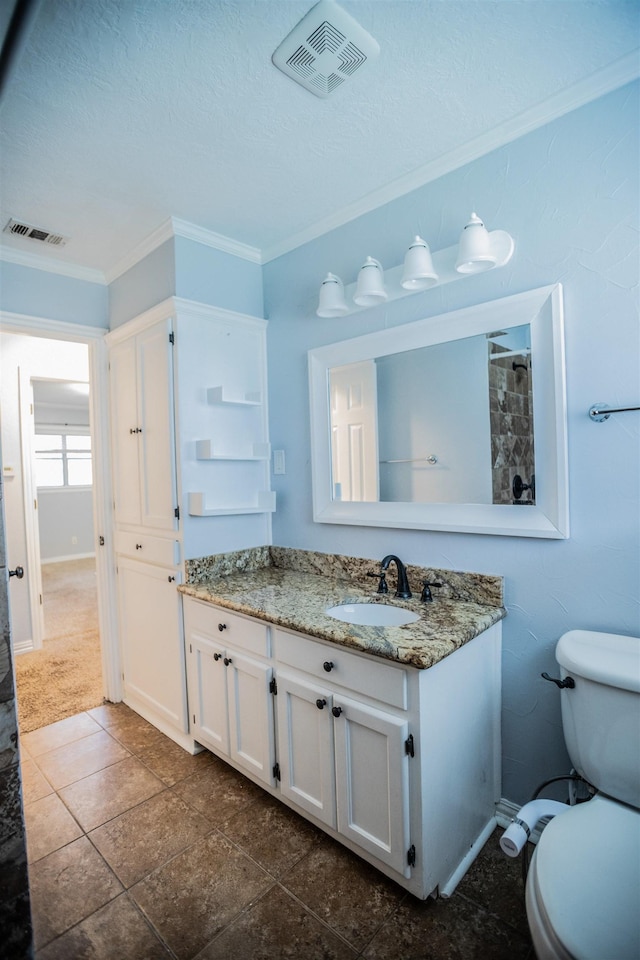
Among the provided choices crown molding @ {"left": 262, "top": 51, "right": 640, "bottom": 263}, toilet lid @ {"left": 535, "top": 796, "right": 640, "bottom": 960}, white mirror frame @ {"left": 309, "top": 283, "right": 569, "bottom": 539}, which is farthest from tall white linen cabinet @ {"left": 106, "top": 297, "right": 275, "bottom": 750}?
toilet lid @ {"left": 535, "top": 796, "right": 640, "bottom": 960}

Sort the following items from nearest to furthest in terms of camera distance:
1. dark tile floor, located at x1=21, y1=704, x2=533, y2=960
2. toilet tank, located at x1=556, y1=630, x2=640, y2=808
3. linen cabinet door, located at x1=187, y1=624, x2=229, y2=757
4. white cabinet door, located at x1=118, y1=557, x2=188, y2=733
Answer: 1. toilet tank, located at x1=556, y1=630, x2=640, y2=808
2. dark tile floor, located at x1=21, y1=704, x2=533, y2=960
3. linen cabinet door, located at x1=187, y1=624, x2=229, y2=757
4. white cabinet door, located at x1=118, y1=557, x2=188, y2=733

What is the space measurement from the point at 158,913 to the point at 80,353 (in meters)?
3.45

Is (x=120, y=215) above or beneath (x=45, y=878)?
above

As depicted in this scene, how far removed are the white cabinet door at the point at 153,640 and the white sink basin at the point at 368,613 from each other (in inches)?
31.7

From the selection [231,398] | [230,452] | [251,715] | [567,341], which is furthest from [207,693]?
[567,341]

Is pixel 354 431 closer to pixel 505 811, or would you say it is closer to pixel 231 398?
pixel 231 398

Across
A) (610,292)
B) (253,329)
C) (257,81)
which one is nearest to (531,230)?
(610,292)

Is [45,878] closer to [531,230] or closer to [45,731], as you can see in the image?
[45,731]

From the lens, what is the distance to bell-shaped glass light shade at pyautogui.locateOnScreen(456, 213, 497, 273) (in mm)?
1539

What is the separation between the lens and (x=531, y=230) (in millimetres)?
1553

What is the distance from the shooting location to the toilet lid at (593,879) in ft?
2.77

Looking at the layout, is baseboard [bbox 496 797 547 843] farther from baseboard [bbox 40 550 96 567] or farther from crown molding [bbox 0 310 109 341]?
baseboard [bbox 40 550 96 567]

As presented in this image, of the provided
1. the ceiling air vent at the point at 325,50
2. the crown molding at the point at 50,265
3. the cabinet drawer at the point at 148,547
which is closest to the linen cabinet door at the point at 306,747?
the cabinet drawer at the point at 148,547

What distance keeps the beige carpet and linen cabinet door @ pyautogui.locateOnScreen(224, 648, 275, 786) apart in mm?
1229
